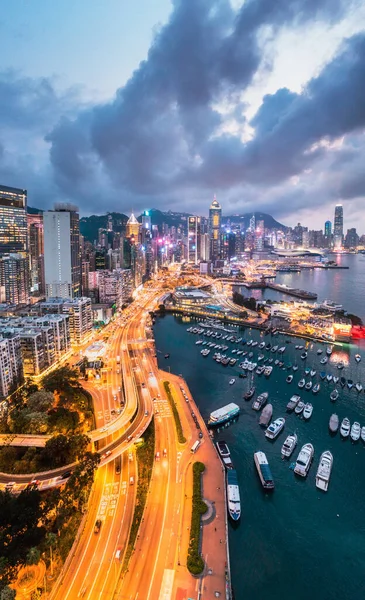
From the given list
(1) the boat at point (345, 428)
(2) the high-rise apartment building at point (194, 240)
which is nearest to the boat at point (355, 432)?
(1) the boat at point (345, 428)

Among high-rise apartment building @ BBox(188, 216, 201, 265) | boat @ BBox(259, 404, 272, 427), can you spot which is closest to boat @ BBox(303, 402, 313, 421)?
boat @ BBox(259, 404, 272, 427)

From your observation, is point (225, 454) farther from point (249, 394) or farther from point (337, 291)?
point (337, 291)

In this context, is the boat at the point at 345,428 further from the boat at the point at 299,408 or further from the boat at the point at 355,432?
the boat at the point at 299,408

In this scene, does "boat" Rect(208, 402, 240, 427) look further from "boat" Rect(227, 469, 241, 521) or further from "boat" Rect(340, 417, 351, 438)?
"boat" Rect(340, 417, 351, 438)

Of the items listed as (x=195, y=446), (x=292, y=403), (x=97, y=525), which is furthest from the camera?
(x=292, y=403)

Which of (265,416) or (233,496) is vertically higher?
(265,416)

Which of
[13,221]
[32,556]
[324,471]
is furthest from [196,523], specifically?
[13,221]

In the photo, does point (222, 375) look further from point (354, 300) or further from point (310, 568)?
point (354, 300)
